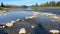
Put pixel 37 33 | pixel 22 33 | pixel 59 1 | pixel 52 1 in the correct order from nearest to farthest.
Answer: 1. pixel 22 33
2. pixel 37 33
3. pixel 59 1
4. pixel 52 1

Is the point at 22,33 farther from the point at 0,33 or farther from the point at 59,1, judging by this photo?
the point at 59,1

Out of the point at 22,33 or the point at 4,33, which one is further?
the point at 4,33

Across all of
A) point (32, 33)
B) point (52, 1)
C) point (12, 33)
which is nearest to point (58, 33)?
point (32, 33)

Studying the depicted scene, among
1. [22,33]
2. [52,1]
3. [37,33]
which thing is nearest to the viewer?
[22,33]

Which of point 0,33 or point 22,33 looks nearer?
point 22,33

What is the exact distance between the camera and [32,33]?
777cm

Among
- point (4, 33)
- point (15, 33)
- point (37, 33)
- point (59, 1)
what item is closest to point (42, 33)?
point (37, 33)

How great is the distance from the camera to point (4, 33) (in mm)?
7867

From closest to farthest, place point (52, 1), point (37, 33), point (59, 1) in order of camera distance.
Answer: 1. point (37, 33)
2. point (59, 1)
3. point (52, 1)

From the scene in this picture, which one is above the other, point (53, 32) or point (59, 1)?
point (53, 32)

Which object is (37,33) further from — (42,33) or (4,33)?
(4,33)

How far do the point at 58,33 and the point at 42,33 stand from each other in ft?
2.80

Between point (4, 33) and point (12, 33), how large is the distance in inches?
18.2

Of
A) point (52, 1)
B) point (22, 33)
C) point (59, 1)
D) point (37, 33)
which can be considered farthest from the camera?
point (52, 1)
